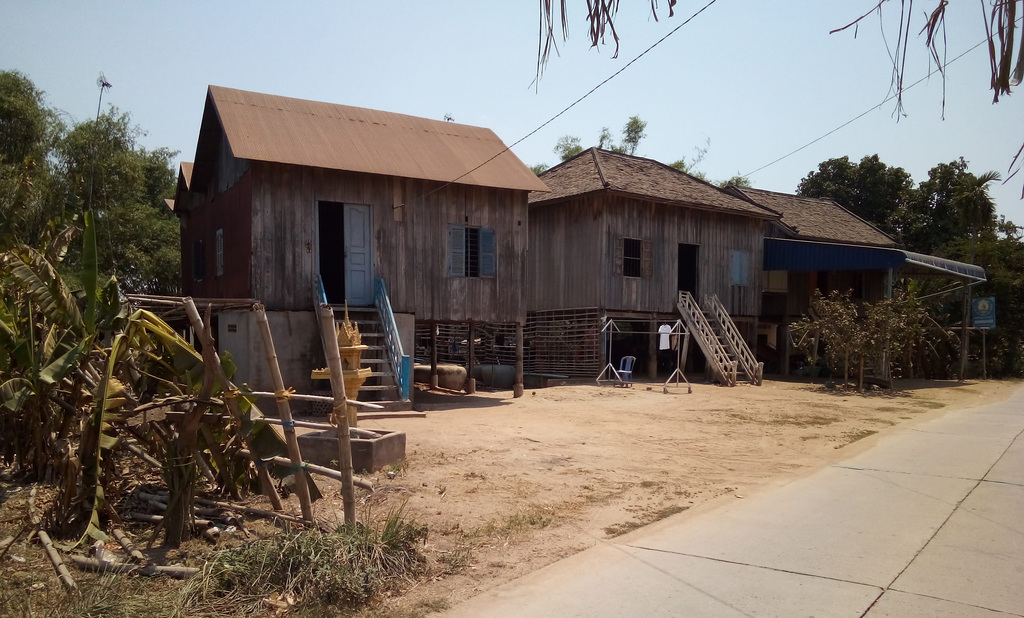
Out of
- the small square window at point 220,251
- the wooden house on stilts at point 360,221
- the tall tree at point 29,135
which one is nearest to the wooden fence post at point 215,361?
the wooden house on stilts at point 360,221

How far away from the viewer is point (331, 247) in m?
20.3

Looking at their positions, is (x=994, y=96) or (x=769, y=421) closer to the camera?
(x=994, y=96)

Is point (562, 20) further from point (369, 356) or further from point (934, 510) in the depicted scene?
point (369, 356)

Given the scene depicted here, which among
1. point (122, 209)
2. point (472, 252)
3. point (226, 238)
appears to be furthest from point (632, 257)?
point (122, 209)

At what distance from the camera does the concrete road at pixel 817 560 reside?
15.0 ft

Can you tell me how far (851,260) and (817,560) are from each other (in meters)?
19.7

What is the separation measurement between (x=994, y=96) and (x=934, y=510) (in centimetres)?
596

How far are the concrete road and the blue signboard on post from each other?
62.8 ft

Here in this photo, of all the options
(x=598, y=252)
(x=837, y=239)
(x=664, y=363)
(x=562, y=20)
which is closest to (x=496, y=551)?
(x=562, y=20)

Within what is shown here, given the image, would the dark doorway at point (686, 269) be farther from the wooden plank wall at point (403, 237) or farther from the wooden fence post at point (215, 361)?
the wooden fence post at point (215, 361)

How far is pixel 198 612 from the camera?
4.32 metres

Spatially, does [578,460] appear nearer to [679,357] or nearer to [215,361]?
[215,361]

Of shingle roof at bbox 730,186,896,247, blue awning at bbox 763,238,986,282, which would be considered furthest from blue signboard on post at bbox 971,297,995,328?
shingle roof at bbox 730,186,896,247

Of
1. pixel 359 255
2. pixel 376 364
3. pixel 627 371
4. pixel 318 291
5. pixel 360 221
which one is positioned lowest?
pixel 627 371
